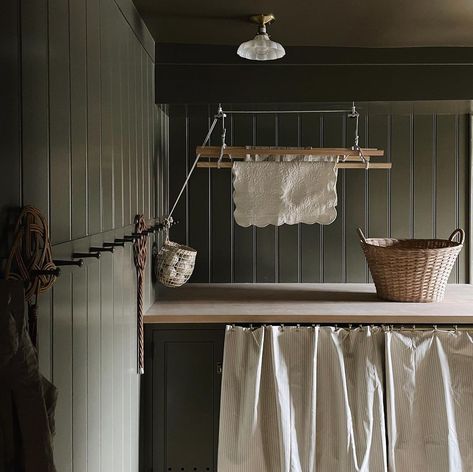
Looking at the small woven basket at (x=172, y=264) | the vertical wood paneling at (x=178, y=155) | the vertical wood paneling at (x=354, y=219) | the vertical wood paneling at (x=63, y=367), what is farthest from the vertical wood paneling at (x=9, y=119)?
the vertical wood paneling at (x=354, y=219)

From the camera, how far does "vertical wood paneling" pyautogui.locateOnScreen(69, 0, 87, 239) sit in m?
1.53

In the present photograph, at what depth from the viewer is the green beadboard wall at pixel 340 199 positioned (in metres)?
3.38

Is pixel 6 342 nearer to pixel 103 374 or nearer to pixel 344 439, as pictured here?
pixel 103 374

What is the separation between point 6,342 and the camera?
3.11ft

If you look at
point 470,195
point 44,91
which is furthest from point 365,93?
point 44,91

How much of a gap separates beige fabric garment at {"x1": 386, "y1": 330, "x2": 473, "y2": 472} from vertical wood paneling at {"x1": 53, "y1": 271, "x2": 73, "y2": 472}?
1.34 m

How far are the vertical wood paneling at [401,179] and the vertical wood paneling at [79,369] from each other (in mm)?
2125

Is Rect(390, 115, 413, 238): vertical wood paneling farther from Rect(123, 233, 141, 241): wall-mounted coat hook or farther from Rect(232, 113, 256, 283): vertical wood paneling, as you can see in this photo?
Rect(123, 233, 141, 241): wall-mounted coat hook

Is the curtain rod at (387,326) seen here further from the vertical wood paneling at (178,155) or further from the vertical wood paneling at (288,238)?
the vertical wood paneling at (178,155)

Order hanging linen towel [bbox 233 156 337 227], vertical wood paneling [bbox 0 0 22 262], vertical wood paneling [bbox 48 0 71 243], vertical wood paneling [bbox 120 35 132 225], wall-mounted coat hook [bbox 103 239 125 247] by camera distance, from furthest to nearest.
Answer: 1. hanging linen towel [bbox 233 156 337 227]
2. vertical wood paneling [bbox 120 35 132 225]
3. wall-mounted coat hook [bbox 103 239 125 247]
4. vertical wood paneling [bbox 48 0 71 243]
5. vertical wood paneling [bbox 0 0 22 262]

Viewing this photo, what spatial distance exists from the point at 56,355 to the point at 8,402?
1.34ft

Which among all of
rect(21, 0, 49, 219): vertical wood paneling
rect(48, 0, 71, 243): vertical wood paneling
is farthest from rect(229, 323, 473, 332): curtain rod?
rect(21, 0, 49, 219): vertical wood paneling

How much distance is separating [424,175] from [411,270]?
2.70ft

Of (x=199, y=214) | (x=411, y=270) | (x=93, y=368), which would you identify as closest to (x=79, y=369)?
(x=93, y=368)
